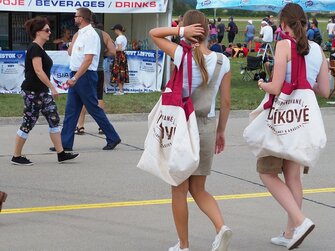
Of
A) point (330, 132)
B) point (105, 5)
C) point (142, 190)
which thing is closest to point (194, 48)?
point (142, 190)

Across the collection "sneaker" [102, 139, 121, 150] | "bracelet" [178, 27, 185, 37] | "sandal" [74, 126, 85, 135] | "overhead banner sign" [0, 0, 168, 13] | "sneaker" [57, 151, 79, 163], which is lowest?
"sandal" [74, 126, 85, 135]

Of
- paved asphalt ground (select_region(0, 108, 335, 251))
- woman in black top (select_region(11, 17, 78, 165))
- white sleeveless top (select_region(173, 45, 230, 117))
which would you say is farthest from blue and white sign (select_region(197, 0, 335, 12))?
white sleeveless top (select_region(173, 45, 230, 117))

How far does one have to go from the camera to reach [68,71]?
1747 cm

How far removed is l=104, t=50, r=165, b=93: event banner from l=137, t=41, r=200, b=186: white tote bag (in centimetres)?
1274

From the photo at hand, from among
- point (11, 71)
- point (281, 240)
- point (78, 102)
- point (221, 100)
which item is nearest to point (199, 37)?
point (221, 100)

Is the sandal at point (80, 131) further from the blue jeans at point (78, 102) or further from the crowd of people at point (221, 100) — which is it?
the crowd of people at point (221, 100)

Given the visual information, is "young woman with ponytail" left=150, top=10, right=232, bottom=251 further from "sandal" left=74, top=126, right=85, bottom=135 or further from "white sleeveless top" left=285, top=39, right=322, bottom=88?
"sandal" left=74, top=126, right=85, bottom=135

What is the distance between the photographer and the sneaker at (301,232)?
5547 millimetres

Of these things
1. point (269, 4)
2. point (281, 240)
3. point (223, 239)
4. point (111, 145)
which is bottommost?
point (111, 145)

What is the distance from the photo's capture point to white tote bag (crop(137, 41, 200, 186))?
5156mm

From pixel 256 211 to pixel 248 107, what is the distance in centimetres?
818

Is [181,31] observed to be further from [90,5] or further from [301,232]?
[90,5]

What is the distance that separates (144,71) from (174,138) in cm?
1306

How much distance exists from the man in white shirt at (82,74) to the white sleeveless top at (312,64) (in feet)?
15.9
